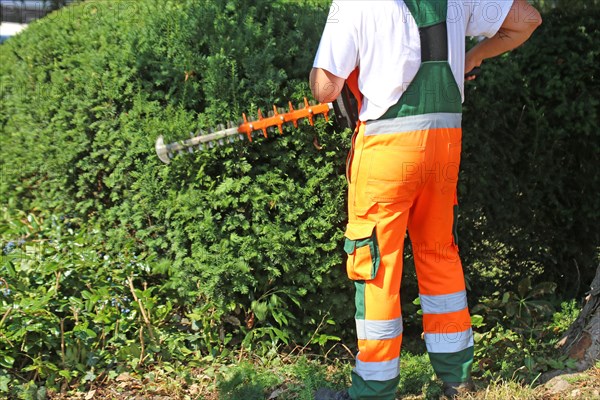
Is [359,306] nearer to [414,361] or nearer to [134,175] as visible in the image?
[414,361]

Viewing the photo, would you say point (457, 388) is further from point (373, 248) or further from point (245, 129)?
point (245, 129)

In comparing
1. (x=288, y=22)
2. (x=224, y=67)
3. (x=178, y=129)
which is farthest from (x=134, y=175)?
(x=288, y=22)

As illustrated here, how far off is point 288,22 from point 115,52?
1097mm

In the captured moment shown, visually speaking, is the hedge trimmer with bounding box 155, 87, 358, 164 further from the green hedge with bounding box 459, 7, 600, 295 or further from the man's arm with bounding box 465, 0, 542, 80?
the green hedge with bounding box 459, 7, 600, 295

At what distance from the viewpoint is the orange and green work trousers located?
3.13 meters

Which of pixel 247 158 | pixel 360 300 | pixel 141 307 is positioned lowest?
pixel 141 307

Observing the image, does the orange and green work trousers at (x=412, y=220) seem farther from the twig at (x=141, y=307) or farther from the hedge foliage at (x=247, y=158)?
the twig at (x=141, y=307)

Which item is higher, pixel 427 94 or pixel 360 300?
pixel 427 94

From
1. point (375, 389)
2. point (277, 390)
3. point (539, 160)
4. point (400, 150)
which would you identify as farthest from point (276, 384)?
point (539, 160)

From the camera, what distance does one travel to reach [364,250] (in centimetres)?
318

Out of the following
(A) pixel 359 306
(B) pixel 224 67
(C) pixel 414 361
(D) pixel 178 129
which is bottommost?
(C) pixel 414 361

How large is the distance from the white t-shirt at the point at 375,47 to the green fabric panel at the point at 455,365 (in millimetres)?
1165

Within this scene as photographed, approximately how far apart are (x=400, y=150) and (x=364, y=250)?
1.47 feet

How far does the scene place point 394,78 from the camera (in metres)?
3.08
